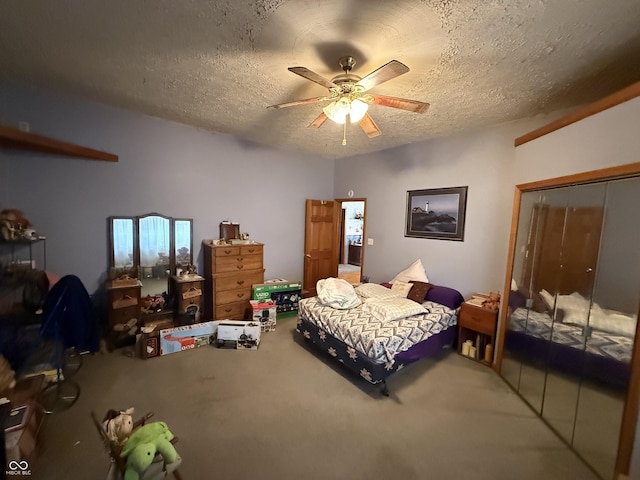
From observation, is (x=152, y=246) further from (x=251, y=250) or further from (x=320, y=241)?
(x=320, y=241)

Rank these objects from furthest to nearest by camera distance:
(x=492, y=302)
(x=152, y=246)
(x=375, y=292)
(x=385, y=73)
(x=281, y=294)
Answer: (x=281, y=294)
(x=375, y=292)
(x=152, y=246)
(x=492, y=302)
(x=385, y=73)

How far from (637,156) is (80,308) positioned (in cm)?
432

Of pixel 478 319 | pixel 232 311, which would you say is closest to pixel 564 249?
pixel 478 319

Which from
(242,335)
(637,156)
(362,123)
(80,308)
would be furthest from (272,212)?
(637,156)

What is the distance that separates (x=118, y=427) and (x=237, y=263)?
8.46 feet

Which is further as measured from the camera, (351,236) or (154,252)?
(351,236)

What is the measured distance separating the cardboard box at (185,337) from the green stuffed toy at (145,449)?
1.91m

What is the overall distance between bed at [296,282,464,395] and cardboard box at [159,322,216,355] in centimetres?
122

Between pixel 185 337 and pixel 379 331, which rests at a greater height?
pixel 379 331

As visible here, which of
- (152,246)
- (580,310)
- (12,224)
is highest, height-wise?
(12,224)

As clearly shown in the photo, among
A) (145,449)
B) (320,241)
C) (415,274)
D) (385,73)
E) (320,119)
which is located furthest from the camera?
(320,241)

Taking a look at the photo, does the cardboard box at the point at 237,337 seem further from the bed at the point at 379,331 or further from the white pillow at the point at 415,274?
the white pillow at the point at 415,274

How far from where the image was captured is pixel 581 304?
6.47 ft

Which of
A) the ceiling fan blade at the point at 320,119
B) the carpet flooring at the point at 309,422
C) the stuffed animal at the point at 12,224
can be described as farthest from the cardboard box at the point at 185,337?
the ceiling fan blade at the point at 320,119
